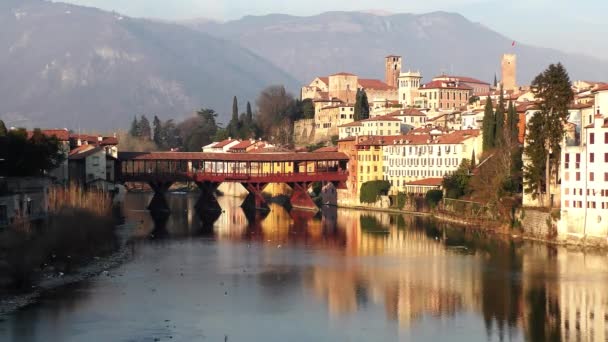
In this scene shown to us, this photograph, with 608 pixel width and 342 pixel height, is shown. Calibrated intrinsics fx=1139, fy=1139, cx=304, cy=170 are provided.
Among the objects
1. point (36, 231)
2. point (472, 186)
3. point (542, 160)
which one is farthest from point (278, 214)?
point (36, 231)

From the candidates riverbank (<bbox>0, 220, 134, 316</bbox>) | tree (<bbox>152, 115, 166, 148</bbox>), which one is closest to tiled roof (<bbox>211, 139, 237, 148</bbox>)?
tree (<bbox>152, 115, 166, 148</bbox>)

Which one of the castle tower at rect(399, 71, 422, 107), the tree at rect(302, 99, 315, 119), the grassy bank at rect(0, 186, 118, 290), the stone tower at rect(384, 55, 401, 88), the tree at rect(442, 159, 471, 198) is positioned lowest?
the grassy bank at rect(0, 186, 118, 290)

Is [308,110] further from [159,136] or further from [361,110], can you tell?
[159,136]

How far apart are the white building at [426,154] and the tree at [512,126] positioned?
6807 millimetres

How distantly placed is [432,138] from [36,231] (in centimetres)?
3704

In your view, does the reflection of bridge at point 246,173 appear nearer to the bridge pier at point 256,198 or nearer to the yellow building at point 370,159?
the bridge pier at point 256,198

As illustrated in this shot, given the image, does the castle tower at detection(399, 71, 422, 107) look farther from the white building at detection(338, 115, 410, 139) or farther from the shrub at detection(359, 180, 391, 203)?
the shrub at detection(359, 180, 391, 203)

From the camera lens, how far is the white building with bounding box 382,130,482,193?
67562 millimetres

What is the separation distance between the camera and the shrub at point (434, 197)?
6288cm

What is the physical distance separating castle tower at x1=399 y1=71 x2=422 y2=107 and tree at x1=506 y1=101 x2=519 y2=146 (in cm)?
4780

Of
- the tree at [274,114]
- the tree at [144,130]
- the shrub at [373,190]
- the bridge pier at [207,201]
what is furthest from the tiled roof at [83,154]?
the tree at [144,130]

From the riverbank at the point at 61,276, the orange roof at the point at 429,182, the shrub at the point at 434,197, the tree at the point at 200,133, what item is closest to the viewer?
the riverbank at the point at 61,276

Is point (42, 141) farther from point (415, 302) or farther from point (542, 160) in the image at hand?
point (415, 302)

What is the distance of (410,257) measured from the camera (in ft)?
143
